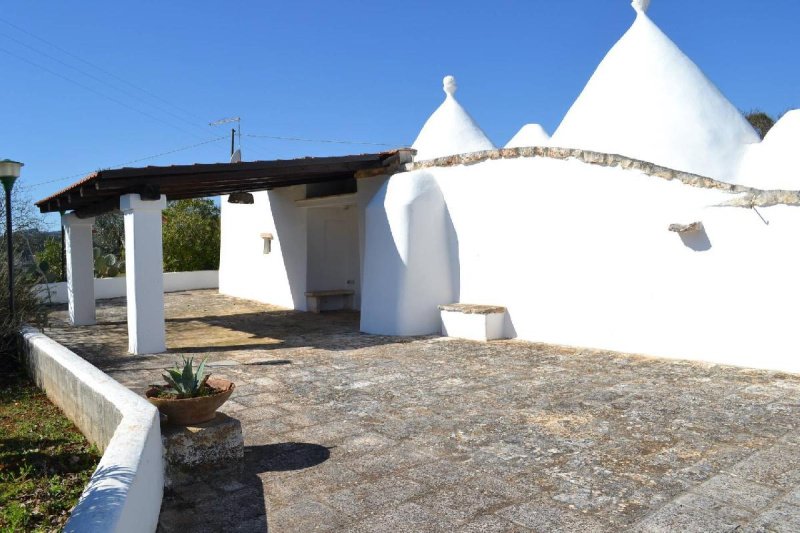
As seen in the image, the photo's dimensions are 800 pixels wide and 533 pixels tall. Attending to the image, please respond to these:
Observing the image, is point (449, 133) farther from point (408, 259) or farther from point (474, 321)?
point (474, 321)

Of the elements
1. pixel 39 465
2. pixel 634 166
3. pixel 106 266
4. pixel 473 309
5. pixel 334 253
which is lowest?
pixel 39 465

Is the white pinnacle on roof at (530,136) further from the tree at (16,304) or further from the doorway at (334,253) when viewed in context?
the tree at (16,304)

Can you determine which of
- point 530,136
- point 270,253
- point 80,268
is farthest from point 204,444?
point 530,136

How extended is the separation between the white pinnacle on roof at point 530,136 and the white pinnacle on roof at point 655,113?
2347 millimetres

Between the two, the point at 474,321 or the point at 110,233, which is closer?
the point at 474,321

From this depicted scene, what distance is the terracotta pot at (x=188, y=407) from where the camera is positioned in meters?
3.90

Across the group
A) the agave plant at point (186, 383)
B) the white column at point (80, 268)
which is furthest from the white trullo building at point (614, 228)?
the agave plant at point (186, 383)

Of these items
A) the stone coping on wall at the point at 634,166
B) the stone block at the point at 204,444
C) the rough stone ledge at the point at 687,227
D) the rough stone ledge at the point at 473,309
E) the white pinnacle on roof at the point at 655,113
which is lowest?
the stone block at the point at 204,444

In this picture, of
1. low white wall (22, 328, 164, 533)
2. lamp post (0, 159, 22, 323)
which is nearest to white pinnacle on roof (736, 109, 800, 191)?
low white wall (22, 328, 164, 533)

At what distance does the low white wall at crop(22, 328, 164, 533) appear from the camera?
7.90 ft

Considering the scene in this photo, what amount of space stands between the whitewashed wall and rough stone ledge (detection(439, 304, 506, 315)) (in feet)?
0.60

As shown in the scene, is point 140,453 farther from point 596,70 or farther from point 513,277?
point 596,70

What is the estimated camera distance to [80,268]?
1159 centimetres

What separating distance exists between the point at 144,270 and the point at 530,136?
914 cm
